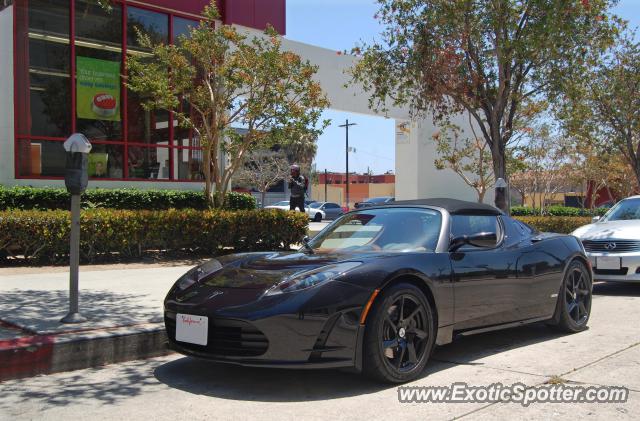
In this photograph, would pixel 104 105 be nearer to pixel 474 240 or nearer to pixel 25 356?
pixel 25 356

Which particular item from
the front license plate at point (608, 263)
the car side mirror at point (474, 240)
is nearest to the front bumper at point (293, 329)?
the car side mirror at point (474, 240)

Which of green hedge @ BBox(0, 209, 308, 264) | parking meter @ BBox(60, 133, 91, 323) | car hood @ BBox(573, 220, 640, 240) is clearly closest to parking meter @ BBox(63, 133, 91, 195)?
parking meter @ BBox(60, 133, 91, 323)

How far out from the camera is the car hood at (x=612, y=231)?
29.4ft

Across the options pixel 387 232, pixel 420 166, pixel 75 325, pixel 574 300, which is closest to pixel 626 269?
pixel 574 300

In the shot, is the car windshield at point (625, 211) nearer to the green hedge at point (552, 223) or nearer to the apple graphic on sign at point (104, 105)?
the green hedge at point (552, 223)

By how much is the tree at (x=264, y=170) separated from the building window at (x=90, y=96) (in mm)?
24396

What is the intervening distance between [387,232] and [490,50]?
9480 millimetres

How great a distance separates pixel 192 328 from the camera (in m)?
4.43

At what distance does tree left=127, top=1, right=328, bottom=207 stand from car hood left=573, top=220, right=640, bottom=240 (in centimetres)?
595

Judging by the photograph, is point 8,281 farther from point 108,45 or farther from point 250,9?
point 250,9

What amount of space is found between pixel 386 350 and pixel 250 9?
14945 mm

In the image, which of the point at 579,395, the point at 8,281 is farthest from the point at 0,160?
the point at 579,395

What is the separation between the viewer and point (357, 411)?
3.99 metres

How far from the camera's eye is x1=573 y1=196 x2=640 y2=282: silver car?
8.72 m
